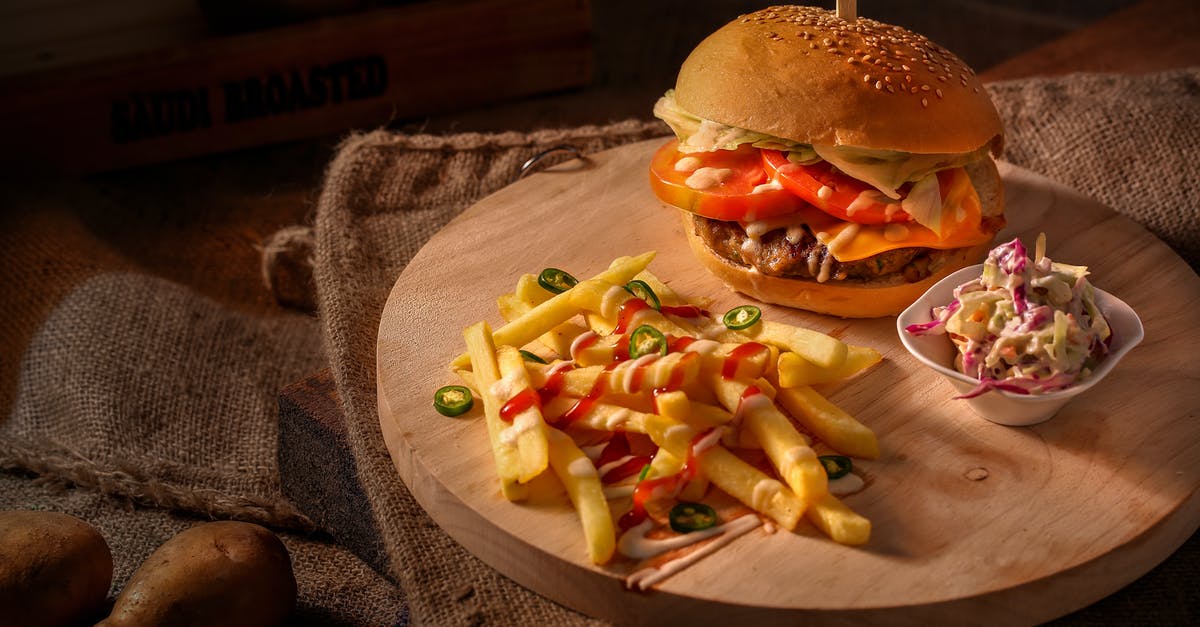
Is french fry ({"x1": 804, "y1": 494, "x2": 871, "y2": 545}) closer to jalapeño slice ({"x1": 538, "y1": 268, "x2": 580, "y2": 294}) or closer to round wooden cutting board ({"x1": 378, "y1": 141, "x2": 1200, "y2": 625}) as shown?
round wooden cutting board ({"x1": 378, "y1": 141, "x2": 1200, "y2": 625})

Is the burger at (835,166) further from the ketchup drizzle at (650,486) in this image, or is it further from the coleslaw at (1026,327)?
the ketchup drizzle at (650,486)

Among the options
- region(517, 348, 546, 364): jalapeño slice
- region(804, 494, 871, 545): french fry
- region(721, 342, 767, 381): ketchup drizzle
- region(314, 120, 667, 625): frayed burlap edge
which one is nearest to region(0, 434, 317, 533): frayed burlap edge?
region(314, 120, 667, 625): frayed burlap edge

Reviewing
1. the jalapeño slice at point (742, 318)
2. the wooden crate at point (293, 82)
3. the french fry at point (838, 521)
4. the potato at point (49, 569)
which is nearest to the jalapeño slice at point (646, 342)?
the jalapeño slice at point (742, 318)

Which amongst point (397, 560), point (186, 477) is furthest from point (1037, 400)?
point (186, 477)

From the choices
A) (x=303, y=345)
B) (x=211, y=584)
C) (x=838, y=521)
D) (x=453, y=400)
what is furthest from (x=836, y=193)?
(x=303, y=345)

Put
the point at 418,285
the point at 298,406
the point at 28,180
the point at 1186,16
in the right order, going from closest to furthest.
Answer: the point at 298,406 < the point at 418,285 < the point at 28,180 < the point at 1186,16

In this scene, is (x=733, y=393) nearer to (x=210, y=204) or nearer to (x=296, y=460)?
(x=296, y=460)
